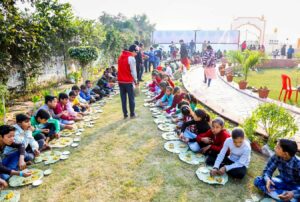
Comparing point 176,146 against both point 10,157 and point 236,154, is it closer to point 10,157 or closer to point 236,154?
point 236,154

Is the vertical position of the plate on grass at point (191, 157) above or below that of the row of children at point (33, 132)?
below

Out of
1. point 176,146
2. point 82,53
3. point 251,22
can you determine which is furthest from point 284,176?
point 251,22

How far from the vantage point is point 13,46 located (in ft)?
22.1

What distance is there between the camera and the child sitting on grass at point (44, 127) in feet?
14.6

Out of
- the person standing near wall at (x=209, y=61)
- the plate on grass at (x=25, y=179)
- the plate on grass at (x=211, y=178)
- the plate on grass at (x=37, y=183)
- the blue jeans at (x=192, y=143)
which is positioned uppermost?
the person standing near wall at (x=209, y=61)

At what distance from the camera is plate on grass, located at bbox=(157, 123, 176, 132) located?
537 centimetres

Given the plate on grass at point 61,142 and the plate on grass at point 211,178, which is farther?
the plate on grass at point 61,142

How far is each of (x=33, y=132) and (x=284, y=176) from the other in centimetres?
395

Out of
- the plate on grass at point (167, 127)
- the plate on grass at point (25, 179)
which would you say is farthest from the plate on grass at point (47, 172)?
the plate on grass at point (167, 127)

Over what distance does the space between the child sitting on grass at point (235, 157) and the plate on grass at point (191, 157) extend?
42cm

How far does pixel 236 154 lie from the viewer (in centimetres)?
356

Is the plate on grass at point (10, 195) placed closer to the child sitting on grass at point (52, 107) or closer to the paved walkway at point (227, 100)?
the child sitting on grass at point (52, 107)

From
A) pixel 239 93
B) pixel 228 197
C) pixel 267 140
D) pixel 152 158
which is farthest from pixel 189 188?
pixel 239 93

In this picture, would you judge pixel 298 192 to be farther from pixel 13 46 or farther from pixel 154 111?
pixel 13 46
